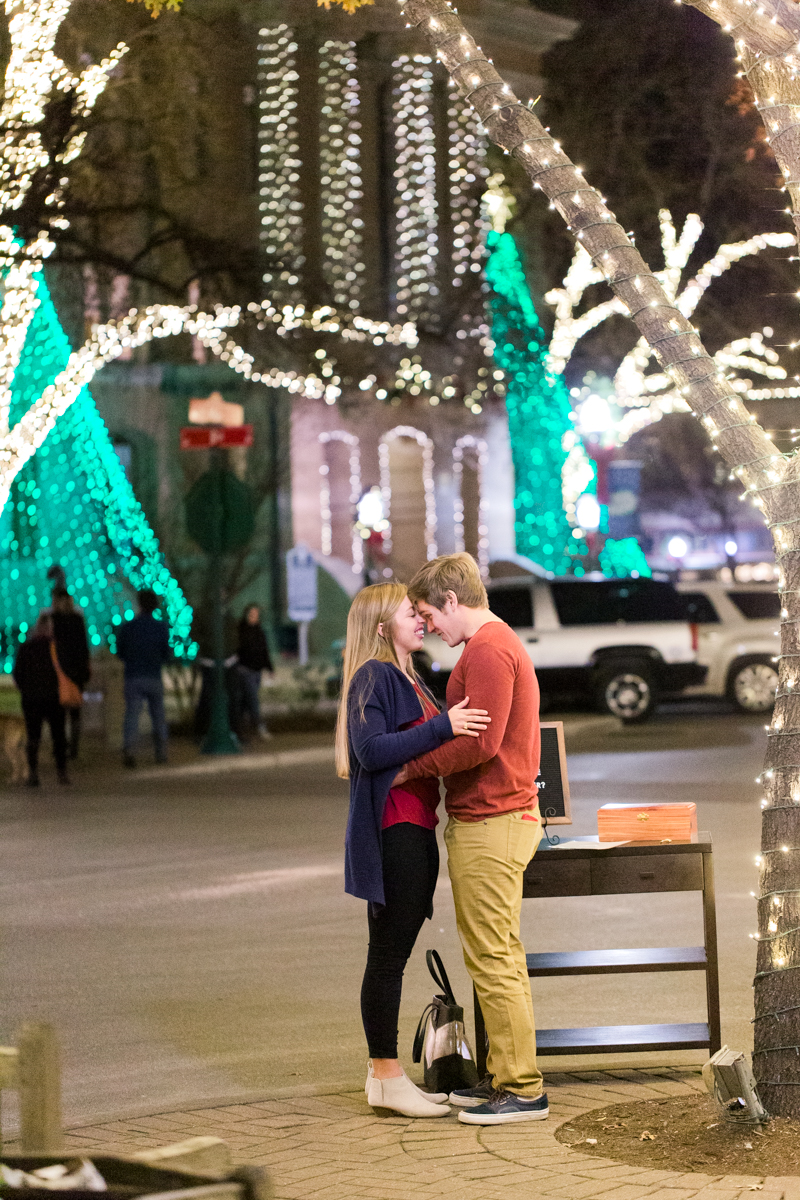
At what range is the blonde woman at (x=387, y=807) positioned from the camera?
5320 mm

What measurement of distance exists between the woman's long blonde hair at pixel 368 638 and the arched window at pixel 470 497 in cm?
2811

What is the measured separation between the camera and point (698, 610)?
22484 mm

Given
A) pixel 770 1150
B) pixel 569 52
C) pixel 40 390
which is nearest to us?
pixel 770 1150

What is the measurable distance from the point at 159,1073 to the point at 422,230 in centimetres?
2568

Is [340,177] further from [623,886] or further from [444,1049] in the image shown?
[444,1049]

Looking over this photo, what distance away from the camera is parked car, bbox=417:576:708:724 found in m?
21.9

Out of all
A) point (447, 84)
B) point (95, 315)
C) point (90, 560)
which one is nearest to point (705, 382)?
point (95, 315)

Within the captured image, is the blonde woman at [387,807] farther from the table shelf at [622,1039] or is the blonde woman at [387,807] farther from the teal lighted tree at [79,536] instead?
the teal lighted tree at [79,536]

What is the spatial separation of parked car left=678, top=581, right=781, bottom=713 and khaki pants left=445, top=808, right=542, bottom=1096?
17414 millimetres

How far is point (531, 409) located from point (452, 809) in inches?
1004

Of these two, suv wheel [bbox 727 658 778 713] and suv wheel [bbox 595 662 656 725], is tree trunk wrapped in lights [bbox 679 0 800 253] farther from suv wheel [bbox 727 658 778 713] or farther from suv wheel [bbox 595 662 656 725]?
suv wheel [bbox 727 658 778 713]

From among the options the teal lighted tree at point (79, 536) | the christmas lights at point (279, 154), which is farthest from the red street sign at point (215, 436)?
the christmas lights at point (279, 154)

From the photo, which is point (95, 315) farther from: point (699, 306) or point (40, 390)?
point (699, 306)

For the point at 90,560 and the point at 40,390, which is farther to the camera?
the point at 90,560
